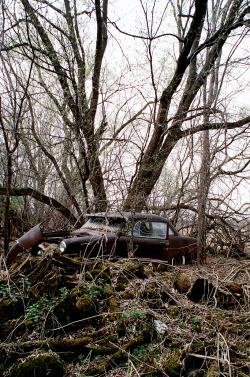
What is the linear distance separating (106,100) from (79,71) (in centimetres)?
132

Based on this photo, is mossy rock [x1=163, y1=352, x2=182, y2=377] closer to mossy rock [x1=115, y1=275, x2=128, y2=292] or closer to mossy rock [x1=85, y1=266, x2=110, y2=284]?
mossy rock [x1=115, y1=275, x2=128, y2=292]

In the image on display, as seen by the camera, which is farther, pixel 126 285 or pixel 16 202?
pixel 16 202

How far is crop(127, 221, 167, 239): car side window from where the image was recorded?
6.64 meters

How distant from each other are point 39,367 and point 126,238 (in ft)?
12.8

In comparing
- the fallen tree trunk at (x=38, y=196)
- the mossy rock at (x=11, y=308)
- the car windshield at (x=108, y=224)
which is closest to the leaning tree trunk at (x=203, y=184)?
the car windshield at (x=108, y=224)

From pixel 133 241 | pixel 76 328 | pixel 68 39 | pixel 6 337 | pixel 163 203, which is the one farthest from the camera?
pixel 163 203

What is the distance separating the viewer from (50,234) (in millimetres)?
5910

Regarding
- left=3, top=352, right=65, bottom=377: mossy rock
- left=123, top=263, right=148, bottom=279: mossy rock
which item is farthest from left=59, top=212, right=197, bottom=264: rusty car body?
left=3, top=352, right=65, bottom=377: mossy rock

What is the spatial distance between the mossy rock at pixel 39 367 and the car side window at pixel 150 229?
3.92 metres

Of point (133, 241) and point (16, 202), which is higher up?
point (16, 202)

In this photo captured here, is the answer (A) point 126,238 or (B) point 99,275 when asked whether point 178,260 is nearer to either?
(A) point 126,238

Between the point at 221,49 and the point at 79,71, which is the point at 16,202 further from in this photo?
the point at 221,49

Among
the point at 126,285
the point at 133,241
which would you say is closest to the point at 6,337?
the point at 126,285

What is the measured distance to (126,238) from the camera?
6.37 m
